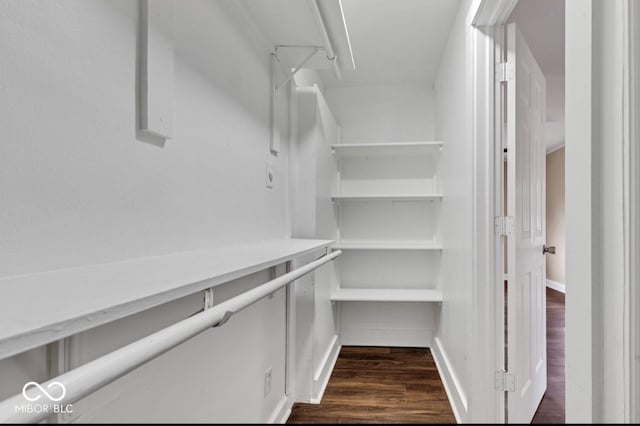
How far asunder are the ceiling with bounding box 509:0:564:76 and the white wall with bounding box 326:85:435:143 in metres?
0.74

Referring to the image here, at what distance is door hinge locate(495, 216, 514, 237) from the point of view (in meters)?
1.52

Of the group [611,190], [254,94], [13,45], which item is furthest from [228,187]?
[611,190]

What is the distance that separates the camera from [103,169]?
66 cm

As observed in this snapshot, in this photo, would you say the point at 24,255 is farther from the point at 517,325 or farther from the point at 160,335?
the point at 517,325

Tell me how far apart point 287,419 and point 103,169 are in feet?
4.80

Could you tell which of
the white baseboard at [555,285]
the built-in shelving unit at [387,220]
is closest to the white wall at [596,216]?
the built-in shelving unit at [387,220]

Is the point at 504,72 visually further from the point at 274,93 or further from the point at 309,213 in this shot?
the point at 309,213

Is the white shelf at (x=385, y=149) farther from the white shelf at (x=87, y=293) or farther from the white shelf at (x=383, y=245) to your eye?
the white shelf at (x=87, y=293)

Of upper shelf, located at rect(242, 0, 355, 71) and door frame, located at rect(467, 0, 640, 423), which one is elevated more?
upper shelf, located at rect(242, 0, 355, 71)

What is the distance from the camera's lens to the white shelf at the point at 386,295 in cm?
254

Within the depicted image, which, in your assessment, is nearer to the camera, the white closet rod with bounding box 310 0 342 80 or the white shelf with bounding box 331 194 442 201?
the white closet rod with bounding box 310 0 342 80

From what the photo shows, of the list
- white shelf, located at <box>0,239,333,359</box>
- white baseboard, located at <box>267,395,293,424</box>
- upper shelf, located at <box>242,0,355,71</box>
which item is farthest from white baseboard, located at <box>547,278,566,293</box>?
white shelf, located at <box>0,239,333,359</box>

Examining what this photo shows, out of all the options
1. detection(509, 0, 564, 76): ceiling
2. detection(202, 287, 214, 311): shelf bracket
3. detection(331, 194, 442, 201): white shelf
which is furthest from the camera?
detection(331, 194, 442, 201): white shelf

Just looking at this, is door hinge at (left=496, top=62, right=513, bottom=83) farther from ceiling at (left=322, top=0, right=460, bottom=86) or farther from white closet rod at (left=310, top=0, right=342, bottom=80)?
white closet rod at (left=310, top=0, right=342, bottom=80)
